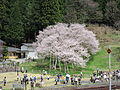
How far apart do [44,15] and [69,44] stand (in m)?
17.9

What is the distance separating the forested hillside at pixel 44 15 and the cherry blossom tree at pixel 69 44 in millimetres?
10064

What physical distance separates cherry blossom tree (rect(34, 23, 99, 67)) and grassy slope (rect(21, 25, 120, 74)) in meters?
1.39

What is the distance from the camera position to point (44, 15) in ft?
193

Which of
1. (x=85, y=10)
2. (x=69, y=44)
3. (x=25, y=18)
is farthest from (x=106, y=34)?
(x=69, y=44)

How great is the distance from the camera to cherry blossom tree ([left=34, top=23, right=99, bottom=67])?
134 feet

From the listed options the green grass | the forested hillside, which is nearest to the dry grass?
the forested hillside

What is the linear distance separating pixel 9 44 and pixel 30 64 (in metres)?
18.4

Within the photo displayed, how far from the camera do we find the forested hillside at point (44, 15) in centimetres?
5950

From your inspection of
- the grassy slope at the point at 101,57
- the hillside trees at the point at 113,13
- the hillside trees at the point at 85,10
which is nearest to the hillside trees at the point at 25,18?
the hillside trees at the point at 85,10

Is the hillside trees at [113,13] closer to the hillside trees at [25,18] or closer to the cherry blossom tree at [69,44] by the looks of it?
the hillside trees at [25,18]

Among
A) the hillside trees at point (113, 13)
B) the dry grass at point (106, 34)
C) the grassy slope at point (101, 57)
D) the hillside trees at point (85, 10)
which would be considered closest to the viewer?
the grassy slope at point (101, 57)

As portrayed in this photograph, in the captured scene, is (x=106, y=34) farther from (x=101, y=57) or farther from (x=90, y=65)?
(x=90, y=65)

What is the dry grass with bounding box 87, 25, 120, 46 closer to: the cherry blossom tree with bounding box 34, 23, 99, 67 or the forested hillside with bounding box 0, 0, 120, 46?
the forested hillside with bounding box 0, 0, 120, 46

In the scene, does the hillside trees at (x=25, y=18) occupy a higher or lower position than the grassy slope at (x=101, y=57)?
higher
